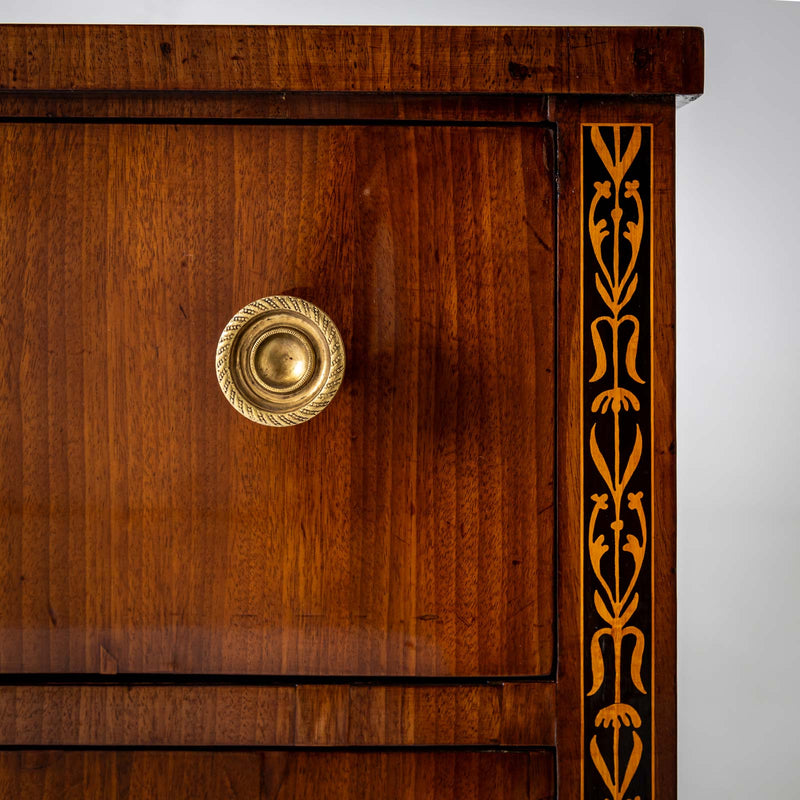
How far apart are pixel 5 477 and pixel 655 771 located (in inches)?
23.0

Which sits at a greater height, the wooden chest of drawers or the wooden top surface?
the wooden top surface

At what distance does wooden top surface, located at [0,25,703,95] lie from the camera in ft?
1.94

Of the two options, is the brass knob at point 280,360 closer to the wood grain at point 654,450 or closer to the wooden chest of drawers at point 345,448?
the wooden chest of drawers at point 345,448

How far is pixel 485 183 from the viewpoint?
61 centimetres

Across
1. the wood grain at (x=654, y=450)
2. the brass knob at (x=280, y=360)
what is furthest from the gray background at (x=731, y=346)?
the brass knob at (x=280, y=360)

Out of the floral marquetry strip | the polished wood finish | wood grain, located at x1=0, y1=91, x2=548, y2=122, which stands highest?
wood grain, located at x1=0, y1=91, x2=548, y2=122

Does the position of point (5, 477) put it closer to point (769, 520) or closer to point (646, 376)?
point (646, 376)

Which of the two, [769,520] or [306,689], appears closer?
Result: [306,689]

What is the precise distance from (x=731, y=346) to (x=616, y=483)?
651 mm

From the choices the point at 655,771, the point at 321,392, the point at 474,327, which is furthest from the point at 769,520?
the point at 321,392

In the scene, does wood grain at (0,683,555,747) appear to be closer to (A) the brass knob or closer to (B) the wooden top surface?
(A) the brass knob

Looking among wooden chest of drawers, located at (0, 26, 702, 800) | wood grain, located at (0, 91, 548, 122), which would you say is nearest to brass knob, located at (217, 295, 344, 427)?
wooden chest of drawers, located at (0, 26, 702, 800)

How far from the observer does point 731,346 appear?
1.16 m

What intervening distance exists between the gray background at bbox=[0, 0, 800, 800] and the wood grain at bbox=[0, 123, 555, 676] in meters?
0.65
